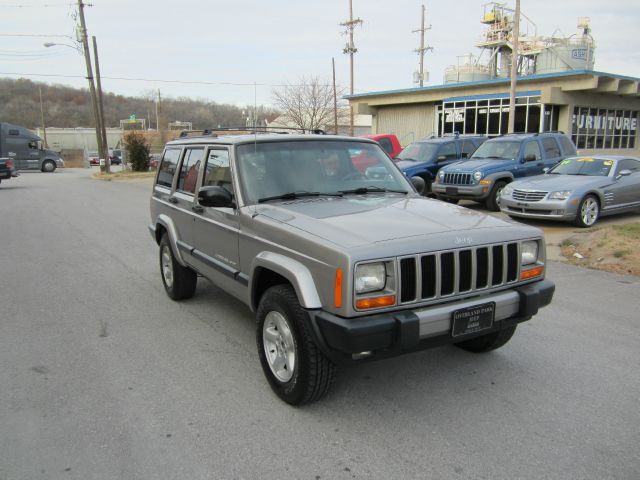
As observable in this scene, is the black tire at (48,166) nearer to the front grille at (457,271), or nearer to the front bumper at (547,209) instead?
the front bumper at (547,209)

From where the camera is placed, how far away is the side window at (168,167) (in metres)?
5.89

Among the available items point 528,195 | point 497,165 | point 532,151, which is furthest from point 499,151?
point 528,195

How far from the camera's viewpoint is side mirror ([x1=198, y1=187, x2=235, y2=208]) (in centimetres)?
408

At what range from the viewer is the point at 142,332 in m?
5.07

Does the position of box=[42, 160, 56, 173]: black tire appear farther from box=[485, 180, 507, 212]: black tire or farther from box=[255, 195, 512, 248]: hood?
box=[255, 195, 512, 248]: hood

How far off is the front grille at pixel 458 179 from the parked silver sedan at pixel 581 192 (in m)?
1.60

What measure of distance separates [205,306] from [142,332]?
92 cm

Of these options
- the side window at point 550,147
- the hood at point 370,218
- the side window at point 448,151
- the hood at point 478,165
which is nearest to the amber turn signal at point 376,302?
the hood at point 370,218

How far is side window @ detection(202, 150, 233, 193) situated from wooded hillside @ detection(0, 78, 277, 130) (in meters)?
63.0

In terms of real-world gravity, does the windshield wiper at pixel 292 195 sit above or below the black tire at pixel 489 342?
above

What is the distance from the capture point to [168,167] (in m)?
6.13

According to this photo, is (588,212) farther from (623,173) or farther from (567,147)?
(567,147)

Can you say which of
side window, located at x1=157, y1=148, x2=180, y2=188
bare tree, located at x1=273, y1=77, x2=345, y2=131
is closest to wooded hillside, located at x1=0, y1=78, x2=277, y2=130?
bare tree, located at x1=273, y1=77, x2=345, y2=131

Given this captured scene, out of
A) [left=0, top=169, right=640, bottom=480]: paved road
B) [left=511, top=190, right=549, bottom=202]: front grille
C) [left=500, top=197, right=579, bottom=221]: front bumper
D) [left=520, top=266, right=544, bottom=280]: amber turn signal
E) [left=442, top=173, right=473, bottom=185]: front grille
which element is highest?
[left=520, top=266, right=544, bottom=280]: amber turn signal
